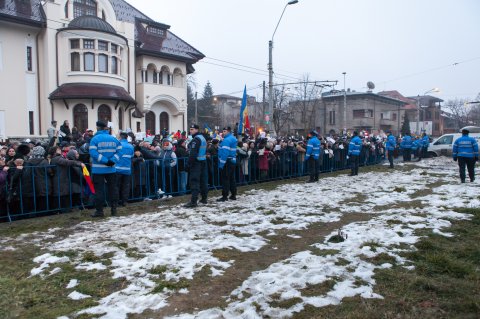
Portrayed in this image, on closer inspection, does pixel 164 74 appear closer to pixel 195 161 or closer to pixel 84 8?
pixel 84 8

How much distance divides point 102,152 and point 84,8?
78.2ft

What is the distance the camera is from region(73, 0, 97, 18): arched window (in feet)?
89.9

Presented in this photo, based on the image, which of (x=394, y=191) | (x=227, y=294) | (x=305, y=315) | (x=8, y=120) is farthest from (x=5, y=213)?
(x=8, y=120)

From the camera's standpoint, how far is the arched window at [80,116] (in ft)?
86.3

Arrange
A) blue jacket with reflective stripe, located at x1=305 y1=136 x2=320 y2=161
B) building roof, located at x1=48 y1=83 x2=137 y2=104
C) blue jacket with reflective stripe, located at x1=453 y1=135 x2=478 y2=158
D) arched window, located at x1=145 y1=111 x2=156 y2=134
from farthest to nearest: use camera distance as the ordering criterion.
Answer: arched window, located at x1=145 y1=111 x2=156 y2=134 → building roof, located at x1=48 y1=83 x2=137 y2=104 → blue jacket with reflective stripe, located at x1=305 y1=136 x2=320 y2=161 → blue jacket with reflective stripe, located at x1=453 y1=135 x2=478 y2=158

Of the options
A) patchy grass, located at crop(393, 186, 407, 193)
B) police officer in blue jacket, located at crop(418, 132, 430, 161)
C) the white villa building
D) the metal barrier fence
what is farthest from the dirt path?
the white villa building

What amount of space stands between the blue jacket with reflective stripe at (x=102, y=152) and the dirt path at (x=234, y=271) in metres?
4.02

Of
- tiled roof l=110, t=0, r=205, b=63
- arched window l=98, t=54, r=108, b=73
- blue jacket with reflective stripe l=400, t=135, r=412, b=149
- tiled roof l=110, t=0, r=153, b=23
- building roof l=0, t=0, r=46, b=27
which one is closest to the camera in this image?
building roof l=0, t=0, r=46, b=27

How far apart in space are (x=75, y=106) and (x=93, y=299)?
80.9 ft

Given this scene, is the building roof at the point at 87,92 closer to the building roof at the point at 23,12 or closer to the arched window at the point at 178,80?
the building roof at the point at 23,12

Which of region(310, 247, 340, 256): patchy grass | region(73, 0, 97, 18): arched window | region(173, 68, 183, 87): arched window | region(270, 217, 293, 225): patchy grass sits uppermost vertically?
region(73, 0, 97, 18): arched window

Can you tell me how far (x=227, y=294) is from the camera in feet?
14.2

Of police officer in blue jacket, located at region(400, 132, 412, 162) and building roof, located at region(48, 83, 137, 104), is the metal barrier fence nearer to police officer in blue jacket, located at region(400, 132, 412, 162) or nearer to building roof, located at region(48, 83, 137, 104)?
police officer in blue jacket, located at region(400, 132, 412, 162)

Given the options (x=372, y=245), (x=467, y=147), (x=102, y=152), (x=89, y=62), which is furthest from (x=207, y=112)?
(x=372, y=245)
